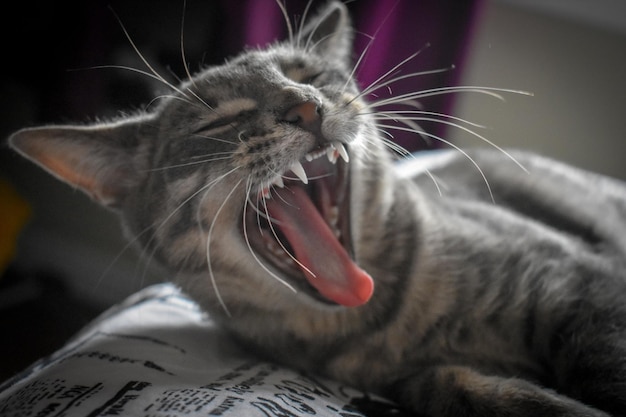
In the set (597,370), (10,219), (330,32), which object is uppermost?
(330,32)

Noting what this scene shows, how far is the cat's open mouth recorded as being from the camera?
0.91 meters

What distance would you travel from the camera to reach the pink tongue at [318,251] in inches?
35.7

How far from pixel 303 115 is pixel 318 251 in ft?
0.78

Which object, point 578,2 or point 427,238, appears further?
point 578,2

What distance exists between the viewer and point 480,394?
2.86 ft

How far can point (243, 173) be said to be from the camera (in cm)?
87

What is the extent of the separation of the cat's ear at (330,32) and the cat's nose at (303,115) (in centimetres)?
35

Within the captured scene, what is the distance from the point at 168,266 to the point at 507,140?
53.4 inches

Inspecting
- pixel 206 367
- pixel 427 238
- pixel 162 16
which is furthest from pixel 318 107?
pixel 162 16

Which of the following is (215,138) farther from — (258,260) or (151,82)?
(151,82)

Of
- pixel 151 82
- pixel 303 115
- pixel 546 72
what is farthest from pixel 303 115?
pixel 546 72

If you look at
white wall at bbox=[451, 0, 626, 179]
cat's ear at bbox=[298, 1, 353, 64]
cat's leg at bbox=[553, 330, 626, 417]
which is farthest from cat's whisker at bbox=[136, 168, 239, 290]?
white wall at bbox=[451, 0, 626, 179]

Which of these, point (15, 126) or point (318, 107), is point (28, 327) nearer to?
point (15, 126)

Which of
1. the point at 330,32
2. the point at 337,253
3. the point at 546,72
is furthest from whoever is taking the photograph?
the point at 546,72
